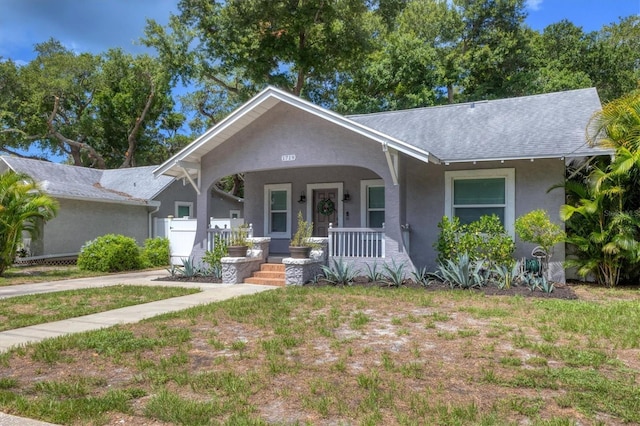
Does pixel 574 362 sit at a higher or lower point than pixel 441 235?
lower

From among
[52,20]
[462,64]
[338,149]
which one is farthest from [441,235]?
[52,20]

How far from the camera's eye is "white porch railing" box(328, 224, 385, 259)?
11492 mm

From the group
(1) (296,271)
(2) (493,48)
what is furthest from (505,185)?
(2) (493,48)

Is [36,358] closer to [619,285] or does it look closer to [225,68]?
[619,285]

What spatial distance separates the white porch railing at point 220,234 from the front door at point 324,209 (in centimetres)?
248

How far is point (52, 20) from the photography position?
120 feet

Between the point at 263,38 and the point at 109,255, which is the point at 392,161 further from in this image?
the point at 263,38

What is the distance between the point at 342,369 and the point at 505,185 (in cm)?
825

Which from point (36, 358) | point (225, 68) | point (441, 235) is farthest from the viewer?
point (225, 68)

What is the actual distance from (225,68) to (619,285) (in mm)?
20425

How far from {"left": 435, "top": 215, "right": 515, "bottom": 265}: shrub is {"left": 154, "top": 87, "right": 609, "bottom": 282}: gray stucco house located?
57 cm

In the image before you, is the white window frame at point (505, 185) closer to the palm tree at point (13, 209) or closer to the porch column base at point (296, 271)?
the porch column base at point (296, 271)

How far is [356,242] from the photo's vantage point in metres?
11.8

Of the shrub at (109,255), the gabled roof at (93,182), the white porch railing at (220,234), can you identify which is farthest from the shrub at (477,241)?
the gabled roof at (93,182)
